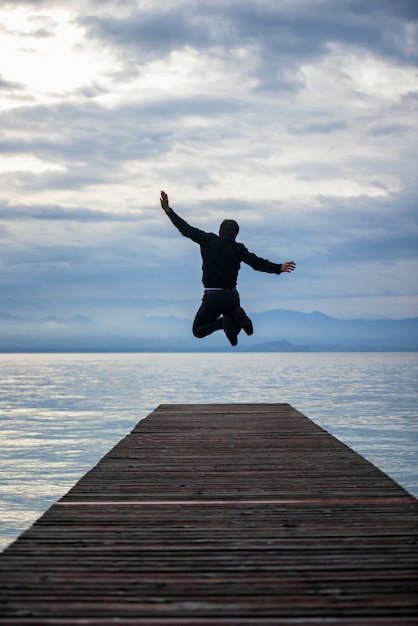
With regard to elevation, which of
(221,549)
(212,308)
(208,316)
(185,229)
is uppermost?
(185,229)

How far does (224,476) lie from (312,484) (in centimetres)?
105

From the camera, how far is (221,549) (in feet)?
18.0

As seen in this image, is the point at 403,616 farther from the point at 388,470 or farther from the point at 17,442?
the point at 17,442

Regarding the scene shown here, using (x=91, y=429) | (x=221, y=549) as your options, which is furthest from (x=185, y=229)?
(x=91, y=429)

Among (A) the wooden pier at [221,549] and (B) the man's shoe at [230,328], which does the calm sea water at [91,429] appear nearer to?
(B) the man's shoe at [230,328]

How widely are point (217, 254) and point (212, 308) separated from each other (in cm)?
87

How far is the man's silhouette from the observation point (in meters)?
11.7

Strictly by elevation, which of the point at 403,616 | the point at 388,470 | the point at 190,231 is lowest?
the point at 388,470

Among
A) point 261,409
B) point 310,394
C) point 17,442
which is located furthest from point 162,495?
point 310,394

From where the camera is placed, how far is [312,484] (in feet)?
26.2

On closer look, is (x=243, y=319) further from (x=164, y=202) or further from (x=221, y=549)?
(x=221, y=549)

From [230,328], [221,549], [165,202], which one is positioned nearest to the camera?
[221,549]

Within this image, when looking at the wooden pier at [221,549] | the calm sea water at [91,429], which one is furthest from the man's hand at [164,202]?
the calm sea water at [91,429]

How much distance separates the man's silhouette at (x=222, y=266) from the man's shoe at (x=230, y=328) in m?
0.25
